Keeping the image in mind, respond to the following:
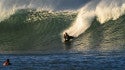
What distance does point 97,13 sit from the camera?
35.3 metres

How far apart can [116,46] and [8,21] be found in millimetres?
12901

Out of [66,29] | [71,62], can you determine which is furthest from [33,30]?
[71,62]

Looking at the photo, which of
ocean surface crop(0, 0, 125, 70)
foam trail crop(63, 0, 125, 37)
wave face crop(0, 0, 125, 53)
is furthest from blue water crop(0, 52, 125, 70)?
foam trail crop(63, 0, 125, 37)

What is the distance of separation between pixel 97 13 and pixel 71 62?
9.66 meters

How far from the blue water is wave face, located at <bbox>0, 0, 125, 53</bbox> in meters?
1.71

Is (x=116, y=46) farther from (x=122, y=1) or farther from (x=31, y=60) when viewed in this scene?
(x=122, y=1)

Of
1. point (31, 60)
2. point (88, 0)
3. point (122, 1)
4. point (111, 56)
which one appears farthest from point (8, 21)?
point (111, 56)

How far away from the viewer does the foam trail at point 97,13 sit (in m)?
34.3

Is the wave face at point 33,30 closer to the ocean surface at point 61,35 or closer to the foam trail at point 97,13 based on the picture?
the ocean surface at point 61,35

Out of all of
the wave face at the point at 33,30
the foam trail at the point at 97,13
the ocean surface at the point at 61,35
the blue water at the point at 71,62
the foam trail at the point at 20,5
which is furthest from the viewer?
the foam trail at the point at 20,5

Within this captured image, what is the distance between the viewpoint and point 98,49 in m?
29.1

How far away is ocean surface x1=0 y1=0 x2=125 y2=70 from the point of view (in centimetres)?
2650

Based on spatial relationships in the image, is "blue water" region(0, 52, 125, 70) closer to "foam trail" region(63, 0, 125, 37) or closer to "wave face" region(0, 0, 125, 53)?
"wave face" region(0, 0, 125, 53)

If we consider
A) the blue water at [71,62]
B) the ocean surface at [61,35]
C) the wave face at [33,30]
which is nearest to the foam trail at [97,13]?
the ocean surface at [61,35]
